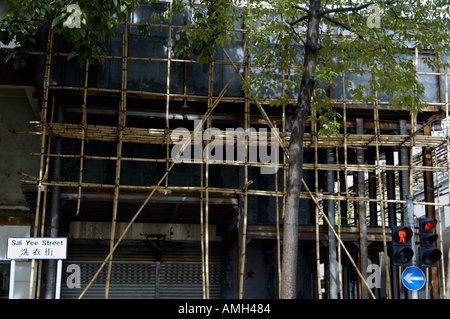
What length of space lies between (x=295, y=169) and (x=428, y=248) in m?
2.79

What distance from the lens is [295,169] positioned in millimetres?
10047

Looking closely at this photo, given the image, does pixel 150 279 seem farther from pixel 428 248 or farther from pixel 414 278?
pixel 428 248

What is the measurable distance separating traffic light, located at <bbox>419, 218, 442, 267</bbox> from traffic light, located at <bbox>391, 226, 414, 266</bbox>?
29 cm

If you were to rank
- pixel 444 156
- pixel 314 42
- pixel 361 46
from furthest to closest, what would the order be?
pixel 444 156 → pixel 361 46 → pixel 314 42

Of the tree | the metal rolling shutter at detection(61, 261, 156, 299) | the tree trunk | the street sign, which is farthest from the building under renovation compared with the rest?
the tree trunk

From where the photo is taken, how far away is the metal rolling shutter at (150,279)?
15.7 m

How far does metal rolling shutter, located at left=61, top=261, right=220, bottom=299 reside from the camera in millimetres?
15734

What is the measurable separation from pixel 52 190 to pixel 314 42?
7603 millimetres

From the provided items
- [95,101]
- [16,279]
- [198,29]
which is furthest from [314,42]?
[16,279]

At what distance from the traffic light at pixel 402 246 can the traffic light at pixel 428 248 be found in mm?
287

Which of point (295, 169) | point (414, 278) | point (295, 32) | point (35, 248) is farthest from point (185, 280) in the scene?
point (414, 278)

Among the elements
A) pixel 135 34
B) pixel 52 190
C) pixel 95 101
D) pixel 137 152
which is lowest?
pixel 52 190

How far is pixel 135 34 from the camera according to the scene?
47.0 feet
